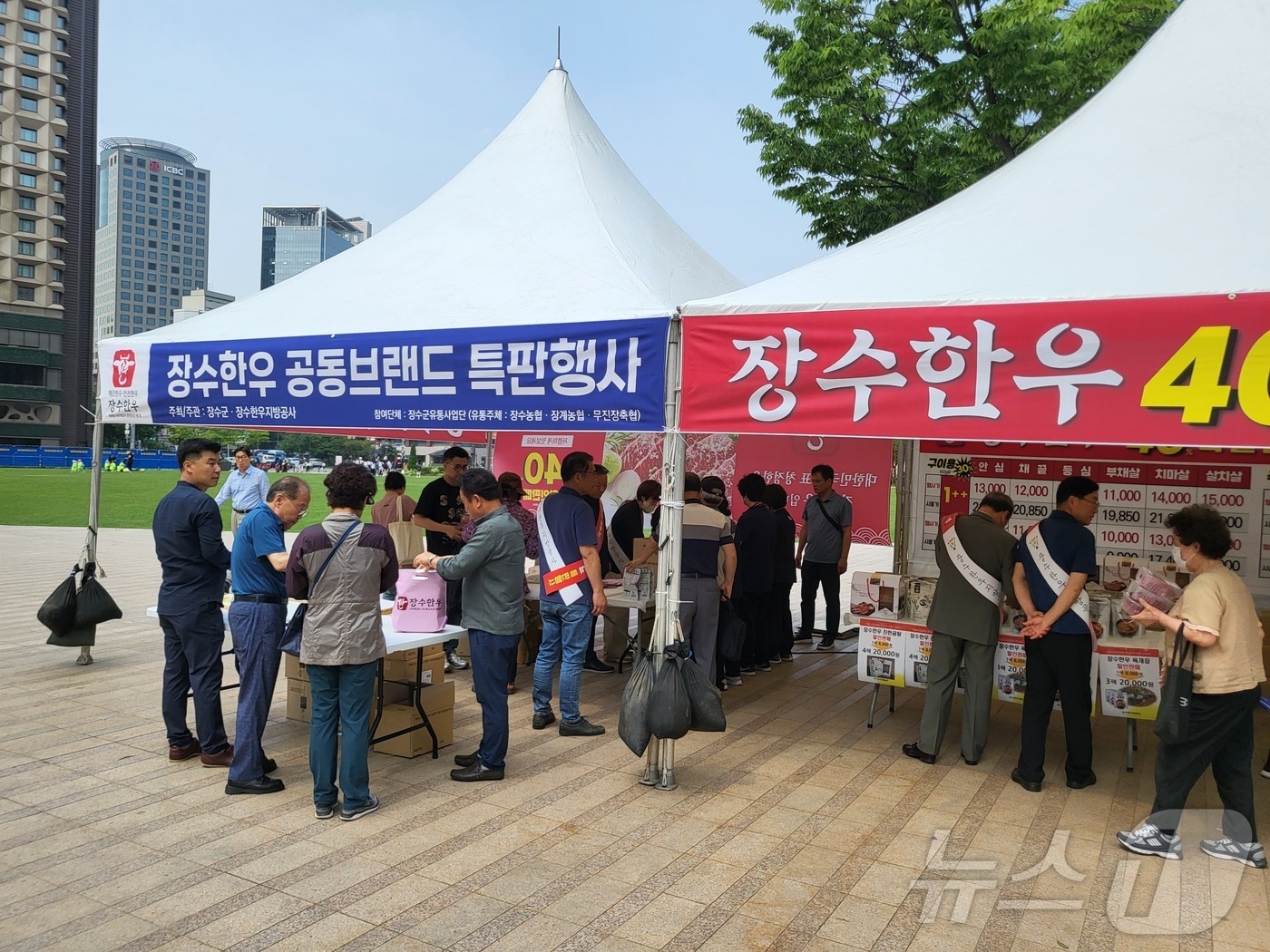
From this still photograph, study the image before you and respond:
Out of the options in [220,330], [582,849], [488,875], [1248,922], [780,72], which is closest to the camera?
[1248,922]

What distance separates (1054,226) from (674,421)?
86.1 inches

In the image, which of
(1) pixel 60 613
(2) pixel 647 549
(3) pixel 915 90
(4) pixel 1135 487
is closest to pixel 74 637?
(1) pixel 60 613

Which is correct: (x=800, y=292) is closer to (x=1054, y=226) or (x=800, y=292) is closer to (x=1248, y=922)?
(x=1054, y=226)

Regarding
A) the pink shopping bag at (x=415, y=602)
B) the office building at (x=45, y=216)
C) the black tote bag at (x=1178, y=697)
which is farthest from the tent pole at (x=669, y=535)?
the office building at (x=45, y=216)

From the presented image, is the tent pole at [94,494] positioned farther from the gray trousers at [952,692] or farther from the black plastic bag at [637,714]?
the gray trousers at [952,692]

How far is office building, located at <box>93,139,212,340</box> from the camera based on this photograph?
130375mm

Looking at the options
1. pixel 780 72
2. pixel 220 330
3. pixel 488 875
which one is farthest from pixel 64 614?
pixel 780 72

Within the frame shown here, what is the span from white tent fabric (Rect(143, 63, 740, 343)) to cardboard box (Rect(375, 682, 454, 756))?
7.04 feet

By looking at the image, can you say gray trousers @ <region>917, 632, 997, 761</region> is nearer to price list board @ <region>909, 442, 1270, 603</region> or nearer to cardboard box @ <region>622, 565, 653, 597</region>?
price list board @ <region>909, 442, 1270, 603</region>

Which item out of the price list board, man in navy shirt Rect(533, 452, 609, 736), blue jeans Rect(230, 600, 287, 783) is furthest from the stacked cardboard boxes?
the price list board

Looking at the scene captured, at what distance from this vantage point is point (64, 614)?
Result: 21.2 feet

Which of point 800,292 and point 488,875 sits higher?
point 800,292

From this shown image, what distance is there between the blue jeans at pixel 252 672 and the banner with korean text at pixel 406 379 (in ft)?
4.59

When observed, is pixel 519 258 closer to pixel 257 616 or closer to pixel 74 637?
pixel 257 616
